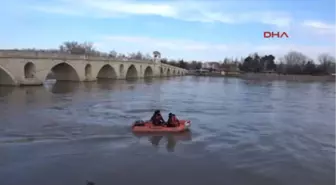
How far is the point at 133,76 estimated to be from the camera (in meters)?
102

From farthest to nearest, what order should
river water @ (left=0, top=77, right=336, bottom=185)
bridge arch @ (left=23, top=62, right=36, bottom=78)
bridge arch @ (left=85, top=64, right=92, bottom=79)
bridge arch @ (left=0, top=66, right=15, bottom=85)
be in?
bridge arch @ (left=85, top=64, right=92, bottom=79), bridge arch @ (left=23, top=62, right=36, bottom=78), bridge arch @ (left=0, top=66, right=15, bottom=85), river water @ (left=0, top=77, right=336, bottom=185)

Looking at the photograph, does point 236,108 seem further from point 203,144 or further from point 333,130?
point 203,144

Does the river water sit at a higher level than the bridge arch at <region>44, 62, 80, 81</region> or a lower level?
lower

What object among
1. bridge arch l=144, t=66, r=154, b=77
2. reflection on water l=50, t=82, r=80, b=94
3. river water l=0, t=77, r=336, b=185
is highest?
bridge arch l=144, t=66, r=154, b=77

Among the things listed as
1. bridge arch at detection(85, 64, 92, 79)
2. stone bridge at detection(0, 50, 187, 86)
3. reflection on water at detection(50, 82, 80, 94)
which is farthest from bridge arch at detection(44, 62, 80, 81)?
reflection on water at detection(50, 82, 80, 94)

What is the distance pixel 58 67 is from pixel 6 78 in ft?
61.6

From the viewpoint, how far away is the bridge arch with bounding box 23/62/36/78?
2147 inches

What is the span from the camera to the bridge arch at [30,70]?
179 ft

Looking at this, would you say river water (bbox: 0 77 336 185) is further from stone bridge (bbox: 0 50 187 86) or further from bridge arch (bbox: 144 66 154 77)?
bridge arch (bbox: 144 66 154 77)

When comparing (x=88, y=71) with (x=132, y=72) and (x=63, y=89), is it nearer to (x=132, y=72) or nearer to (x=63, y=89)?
(x=63, y=89)

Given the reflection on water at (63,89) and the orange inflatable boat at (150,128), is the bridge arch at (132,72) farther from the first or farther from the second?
the orange inflatable boat at (150,128)

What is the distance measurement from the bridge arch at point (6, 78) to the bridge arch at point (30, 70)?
12.3ft

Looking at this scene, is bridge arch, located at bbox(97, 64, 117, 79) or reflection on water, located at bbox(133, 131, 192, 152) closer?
reflection on water, located at bbox(133, 131, 192, 152)

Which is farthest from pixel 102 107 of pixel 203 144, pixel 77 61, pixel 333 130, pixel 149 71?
pixel 149 71
